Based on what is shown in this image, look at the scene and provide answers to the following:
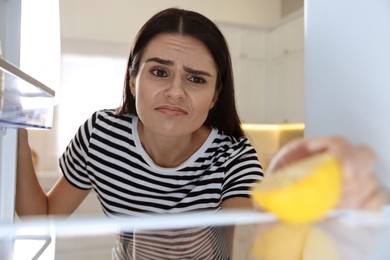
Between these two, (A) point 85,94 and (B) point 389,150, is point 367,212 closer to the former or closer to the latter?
(B) point 389,150

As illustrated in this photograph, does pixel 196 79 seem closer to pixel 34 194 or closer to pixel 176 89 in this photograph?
pixel 176 89

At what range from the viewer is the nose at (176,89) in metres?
0.67

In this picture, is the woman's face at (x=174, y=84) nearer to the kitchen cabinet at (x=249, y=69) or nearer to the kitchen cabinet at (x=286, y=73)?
the kitchen cabinet at (x=286, y=73)

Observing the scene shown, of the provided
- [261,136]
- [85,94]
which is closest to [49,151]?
[85,94]

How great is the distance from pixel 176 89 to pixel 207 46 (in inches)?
4.7

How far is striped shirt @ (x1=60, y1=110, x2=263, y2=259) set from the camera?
2.55 feet

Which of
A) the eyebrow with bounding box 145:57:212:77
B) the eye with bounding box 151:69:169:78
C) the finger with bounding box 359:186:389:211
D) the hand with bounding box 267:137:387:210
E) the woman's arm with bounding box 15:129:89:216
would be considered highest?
the eyebrow with bounding box 145:57:212:77

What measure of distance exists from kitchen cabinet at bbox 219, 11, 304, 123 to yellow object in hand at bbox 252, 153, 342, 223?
2.96 metres

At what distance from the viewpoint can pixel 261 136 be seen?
340 centimetres

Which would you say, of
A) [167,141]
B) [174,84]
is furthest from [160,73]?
[167,141]

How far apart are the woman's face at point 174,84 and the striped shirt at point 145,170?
0.34ft

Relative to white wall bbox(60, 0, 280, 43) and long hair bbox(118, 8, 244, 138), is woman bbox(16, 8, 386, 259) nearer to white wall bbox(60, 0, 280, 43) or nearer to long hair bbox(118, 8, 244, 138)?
long hair bbox(118, 8, 244, 138)

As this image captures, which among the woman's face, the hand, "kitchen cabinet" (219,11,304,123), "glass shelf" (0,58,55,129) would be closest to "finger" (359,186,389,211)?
the hand

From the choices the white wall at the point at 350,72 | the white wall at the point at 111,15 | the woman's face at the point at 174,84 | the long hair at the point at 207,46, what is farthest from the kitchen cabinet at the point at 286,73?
the white wall at the point at 350,72
